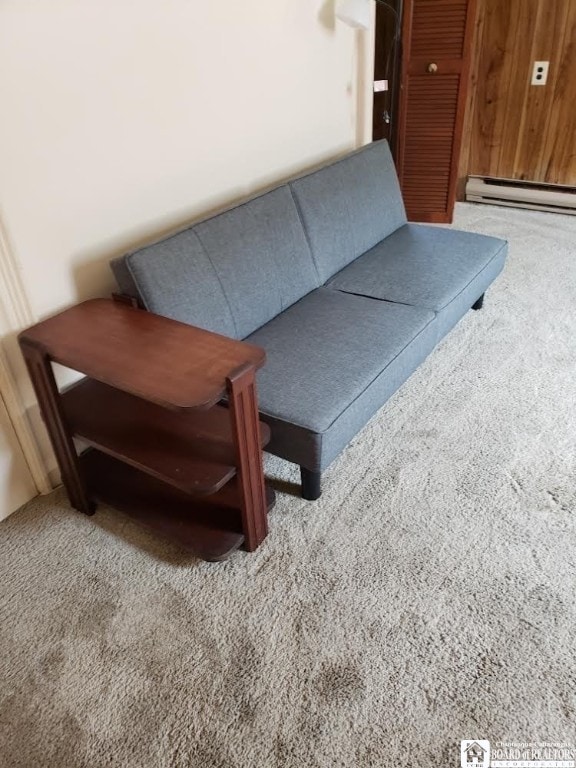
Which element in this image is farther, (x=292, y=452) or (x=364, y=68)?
(x=364, y=68)

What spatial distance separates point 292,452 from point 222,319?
0.49 meters

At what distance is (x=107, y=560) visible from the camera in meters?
1.63

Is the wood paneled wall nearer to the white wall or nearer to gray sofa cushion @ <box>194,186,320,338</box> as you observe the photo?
the white wall

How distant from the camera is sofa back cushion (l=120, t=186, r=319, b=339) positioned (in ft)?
5.56

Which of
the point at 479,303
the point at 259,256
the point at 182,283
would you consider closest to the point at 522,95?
the point at 479,303

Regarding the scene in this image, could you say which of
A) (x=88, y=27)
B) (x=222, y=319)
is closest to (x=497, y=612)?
(x=222, y=319)

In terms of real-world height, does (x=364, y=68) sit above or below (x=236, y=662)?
above

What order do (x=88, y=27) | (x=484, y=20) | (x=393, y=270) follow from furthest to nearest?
1. (x=484, y=20)
2. (x=393, y=270)
3. (x=88, y=27)

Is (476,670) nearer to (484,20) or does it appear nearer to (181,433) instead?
(181,433)

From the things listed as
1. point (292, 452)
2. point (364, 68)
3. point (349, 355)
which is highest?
point (364, 68)

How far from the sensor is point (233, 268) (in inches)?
74.1

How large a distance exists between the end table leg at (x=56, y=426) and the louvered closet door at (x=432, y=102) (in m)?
2.74

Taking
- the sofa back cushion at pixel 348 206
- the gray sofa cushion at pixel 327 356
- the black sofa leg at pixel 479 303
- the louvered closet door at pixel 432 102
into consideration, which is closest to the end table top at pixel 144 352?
the gray sofa cushion at pixel 327 356

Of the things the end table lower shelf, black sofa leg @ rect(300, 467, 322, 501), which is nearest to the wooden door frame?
the end table lower shelf
